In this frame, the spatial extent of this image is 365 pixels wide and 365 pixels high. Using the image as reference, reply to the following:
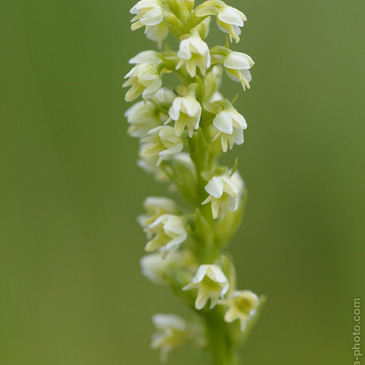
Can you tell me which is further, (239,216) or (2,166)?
(2,166)

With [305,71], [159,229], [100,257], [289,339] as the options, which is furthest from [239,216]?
[305,71]

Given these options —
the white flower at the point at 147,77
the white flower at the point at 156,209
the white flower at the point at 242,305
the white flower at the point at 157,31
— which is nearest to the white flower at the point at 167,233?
the white flower at the point at 156,209

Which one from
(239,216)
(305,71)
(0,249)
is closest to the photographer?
(239,216)

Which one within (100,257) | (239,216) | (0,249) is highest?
(239,216)

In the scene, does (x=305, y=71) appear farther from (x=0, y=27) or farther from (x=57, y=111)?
(x=0, y=27)

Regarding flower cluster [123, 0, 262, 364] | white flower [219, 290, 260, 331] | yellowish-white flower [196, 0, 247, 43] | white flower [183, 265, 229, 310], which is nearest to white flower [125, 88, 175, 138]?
flower cluster [123, 0, 262, 364]

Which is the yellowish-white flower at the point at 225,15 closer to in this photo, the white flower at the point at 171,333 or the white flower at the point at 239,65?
the white flower at the point at 239,65
